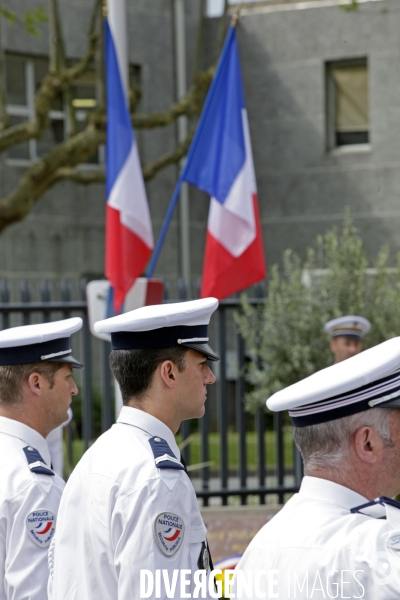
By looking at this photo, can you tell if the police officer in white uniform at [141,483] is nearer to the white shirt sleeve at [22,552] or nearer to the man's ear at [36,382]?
the white shirt sleeve at [22,552]

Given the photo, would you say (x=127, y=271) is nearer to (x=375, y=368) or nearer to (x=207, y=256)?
(x=207, y=256)

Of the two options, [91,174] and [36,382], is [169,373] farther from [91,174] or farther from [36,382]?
[91,174]

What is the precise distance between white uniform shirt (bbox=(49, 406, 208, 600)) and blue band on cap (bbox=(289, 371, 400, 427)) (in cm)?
53

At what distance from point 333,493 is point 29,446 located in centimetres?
140

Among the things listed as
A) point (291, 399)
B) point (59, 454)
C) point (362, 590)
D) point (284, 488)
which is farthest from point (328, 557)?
point (284, 488)

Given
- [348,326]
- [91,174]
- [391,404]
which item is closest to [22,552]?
[391,404]

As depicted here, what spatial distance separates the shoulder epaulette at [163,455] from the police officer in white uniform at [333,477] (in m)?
0.44

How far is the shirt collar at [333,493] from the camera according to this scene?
206 centimetres

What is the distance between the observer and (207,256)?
6945 mm

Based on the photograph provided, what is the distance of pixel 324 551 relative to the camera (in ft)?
6.37

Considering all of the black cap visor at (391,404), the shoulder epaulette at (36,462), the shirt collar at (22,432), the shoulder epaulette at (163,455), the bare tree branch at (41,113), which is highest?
the bare tree branch at (41,113)

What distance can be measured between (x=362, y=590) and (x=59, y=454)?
175 inches

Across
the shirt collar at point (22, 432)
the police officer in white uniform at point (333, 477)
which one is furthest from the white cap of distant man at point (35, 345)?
the police officer in white uniform at point (333, 477)

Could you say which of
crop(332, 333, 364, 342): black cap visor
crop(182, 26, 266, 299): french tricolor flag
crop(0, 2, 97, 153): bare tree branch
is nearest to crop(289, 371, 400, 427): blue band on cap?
crop(182, 26, 266, 299): french tricolor flag
